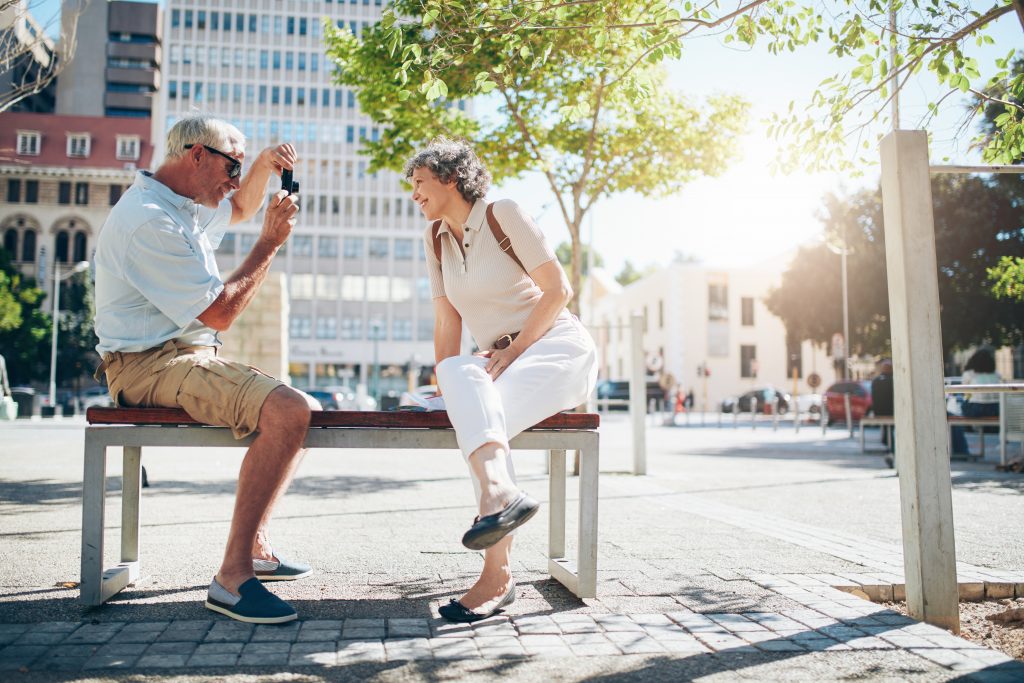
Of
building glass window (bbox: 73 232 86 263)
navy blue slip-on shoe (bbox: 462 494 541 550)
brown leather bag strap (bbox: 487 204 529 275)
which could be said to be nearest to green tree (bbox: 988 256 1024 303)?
brown leather bag strap (bbox: 487 204 529 275)

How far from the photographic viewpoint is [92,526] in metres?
3.27

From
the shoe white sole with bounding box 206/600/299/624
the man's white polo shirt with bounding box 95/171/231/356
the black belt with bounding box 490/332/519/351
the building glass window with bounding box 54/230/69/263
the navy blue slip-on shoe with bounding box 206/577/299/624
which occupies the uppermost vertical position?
the building glass window with bounding box 54/230/69/263

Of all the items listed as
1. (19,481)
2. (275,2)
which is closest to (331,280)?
(275,2)

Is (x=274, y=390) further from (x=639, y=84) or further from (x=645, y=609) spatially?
(x=639, y=84)

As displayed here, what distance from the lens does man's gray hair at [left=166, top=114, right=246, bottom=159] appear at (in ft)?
11.8

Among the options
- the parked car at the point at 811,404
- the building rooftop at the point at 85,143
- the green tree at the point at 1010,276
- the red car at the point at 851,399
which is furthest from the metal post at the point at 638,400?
the building rooftop at the point at 85,143

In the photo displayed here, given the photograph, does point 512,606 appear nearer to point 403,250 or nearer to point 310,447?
point 310,447

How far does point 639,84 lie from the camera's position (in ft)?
16.9

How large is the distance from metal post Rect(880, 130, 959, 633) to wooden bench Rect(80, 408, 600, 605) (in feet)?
3.86

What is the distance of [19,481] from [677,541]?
6.40 metres

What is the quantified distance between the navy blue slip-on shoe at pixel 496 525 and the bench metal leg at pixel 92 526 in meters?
1.39

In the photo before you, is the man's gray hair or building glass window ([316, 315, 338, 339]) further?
building glass window ([316, 315, 338, 339])

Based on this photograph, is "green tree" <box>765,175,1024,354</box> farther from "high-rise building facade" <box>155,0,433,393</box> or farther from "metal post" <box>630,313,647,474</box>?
"high-rise building facade" <box>155,0,433,393</box>

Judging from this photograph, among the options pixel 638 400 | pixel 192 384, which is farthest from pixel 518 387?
pixel 638 400
